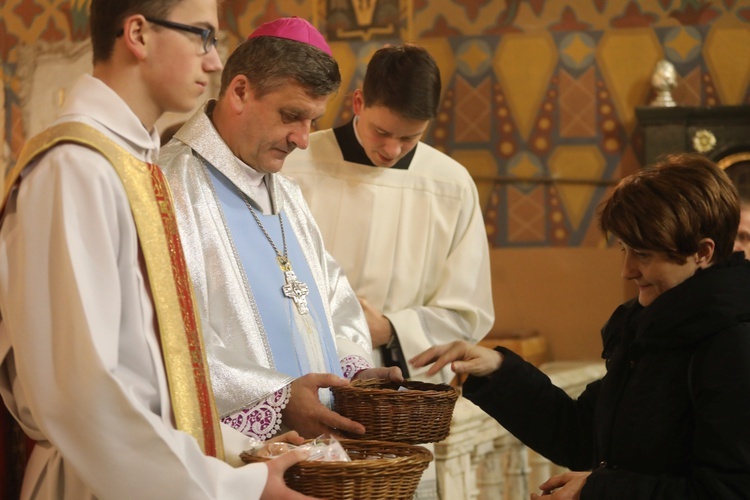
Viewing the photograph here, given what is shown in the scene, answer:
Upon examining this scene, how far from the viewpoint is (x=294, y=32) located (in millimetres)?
3211

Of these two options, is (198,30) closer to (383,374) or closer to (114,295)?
(114,295)

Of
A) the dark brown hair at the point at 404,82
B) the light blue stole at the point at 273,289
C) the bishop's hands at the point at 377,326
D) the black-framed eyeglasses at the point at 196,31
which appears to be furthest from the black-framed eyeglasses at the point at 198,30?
Answer: the bishop's hands at the point at 377,326

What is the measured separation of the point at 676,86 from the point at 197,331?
244 inches

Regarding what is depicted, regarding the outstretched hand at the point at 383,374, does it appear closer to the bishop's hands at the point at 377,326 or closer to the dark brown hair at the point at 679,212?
the dark brown hair at the point at 679,212

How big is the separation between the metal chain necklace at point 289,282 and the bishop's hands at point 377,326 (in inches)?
38.1

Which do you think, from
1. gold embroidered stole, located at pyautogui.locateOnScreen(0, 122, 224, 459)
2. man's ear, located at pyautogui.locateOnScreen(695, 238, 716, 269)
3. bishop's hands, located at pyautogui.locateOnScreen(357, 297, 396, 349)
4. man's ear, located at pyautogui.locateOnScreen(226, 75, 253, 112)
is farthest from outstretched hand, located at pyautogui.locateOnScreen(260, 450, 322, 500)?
bishop's hands, located at pyautogui.locateOnScreen(357, 297, 396, 349)

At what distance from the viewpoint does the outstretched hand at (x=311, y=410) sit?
2.71 meters

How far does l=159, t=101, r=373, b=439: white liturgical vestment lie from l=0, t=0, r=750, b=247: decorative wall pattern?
15.3ft

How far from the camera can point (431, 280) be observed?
4.59 m

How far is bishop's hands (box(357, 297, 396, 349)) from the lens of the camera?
4.16 m

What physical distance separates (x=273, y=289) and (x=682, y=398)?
47.7 inches

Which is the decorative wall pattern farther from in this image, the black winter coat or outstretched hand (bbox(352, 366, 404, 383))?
the black winter coat

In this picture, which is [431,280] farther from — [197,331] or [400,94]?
[197,331]

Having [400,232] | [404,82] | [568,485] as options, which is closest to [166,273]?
[568,485]
